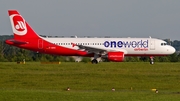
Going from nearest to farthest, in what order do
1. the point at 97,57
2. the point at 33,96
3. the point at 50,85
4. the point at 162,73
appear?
the point at 33,96, the point at 50,85, the point at 162,73, the point at 97,57

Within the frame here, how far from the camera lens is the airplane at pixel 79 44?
197ft

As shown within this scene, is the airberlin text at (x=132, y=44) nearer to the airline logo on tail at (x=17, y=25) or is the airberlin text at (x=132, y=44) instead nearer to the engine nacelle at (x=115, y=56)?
the engine nacelle at (x=115, y=56)

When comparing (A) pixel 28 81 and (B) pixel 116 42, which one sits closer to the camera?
(A) pixel 28 81

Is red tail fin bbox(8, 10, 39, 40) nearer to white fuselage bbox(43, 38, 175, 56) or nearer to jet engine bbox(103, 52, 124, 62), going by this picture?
white fuselage bbox(43, 38, 175, 56)

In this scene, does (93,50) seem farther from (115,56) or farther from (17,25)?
(17,25)

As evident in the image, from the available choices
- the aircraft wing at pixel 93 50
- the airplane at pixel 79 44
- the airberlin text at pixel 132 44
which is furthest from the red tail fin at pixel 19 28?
the airberlin text at pixel 132 44

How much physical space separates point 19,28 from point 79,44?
7157 millimetres

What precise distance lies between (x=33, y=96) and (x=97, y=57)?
36.3m

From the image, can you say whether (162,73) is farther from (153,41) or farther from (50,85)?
(153,41)

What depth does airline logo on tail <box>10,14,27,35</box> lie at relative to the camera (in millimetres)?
60125

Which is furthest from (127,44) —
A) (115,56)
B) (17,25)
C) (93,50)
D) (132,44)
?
(17,25)

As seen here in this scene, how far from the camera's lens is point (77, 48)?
60156 millimetres

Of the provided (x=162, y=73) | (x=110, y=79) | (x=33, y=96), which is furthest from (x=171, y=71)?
(x=33, y=96)

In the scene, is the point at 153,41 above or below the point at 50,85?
above
